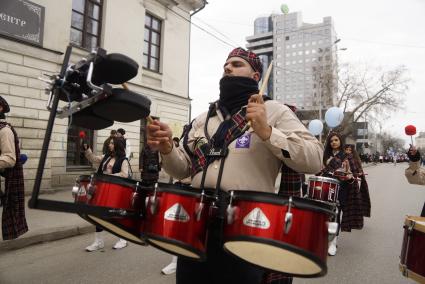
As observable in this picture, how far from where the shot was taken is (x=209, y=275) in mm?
1814

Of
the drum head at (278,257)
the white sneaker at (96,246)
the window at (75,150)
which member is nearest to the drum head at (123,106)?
the drum head at (278,257)

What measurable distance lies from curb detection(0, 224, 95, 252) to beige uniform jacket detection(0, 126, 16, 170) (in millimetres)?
2120

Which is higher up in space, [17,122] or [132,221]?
[17,122]

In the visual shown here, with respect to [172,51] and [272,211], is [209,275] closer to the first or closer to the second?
[272,211]

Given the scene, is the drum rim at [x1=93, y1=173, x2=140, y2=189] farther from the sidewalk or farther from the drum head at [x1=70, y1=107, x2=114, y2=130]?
the sidewalk

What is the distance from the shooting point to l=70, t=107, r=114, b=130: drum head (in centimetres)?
150

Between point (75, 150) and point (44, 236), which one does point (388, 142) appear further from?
point (44, 236)

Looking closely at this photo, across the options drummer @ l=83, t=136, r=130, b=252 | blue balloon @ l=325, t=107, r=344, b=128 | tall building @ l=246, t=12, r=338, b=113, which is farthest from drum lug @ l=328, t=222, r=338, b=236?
tall building @ l=246, t=12, r=338, b=113

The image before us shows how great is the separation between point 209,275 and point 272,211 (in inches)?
23.3

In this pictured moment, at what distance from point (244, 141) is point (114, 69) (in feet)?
2.49

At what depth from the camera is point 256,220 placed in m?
1.46

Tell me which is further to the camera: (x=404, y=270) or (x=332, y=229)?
(x=404, y=270)

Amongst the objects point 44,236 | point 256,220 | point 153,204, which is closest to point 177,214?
point 153,204

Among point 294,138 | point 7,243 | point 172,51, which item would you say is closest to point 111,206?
point 294,138
